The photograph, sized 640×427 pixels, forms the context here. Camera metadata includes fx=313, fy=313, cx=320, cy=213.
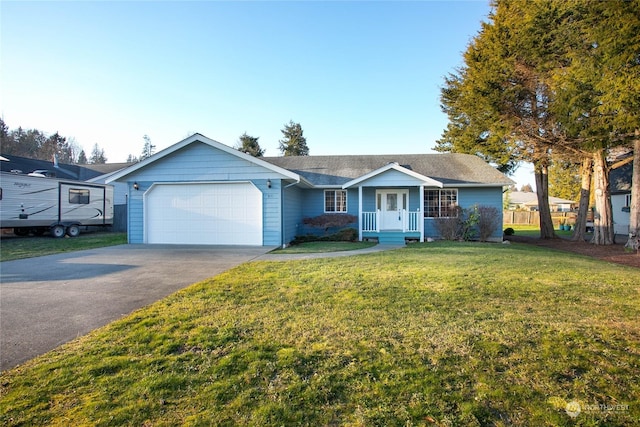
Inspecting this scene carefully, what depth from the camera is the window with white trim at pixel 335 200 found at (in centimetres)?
1542

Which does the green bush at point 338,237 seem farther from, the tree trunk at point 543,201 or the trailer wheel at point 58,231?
the trailer wheel at point 58,231

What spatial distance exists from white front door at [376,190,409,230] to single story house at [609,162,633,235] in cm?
1459

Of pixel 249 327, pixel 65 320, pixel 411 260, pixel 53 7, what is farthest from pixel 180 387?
pixel 53 7

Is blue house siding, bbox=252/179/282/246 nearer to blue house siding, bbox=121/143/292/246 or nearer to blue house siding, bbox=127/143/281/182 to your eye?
blue house siding, bbox=121/143/292/246

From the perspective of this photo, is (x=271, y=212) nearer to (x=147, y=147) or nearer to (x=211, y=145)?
(x=211, y=145)

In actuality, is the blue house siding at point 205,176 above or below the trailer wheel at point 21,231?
above

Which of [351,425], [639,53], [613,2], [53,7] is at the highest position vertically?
[613,2]

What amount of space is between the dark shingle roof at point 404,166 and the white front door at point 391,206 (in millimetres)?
1606

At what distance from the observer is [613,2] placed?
9.65 meters

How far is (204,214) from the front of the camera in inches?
489

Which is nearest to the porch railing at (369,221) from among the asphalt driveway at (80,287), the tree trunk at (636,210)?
the asphalt driveway at (80,287)

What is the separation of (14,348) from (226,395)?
264 centimetres

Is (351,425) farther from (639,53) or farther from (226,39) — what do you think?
(639,53)

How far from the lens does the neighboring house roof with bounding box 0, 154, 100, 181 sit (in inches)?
746
